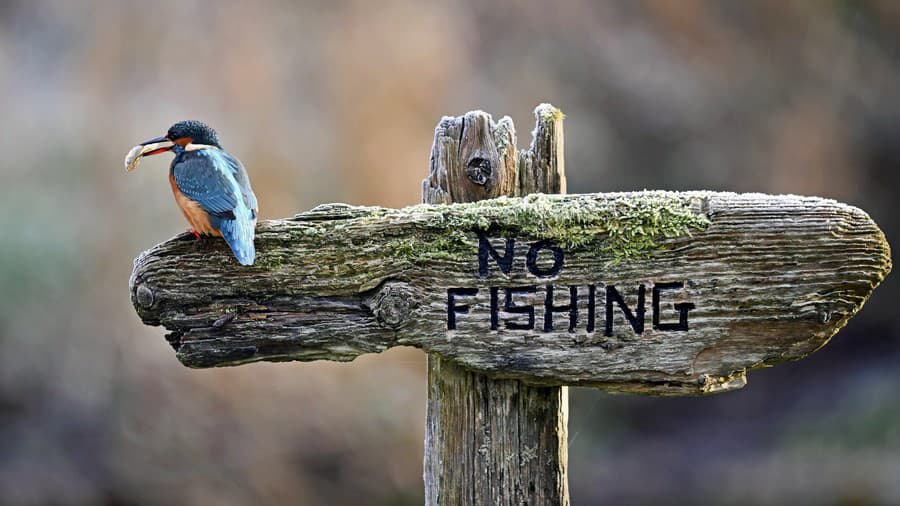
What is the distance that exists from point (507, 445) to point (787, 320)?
0.63 m

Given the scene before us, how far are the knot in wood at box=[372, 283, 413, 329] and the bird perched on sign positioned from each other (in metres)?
0.27

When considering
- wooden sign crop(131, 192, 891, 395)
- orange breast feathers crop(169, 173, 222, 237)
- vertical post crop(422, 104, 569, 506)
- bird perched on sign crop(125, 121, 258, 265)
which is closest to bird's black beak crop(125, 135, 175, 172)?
bird perched on sign crop(125, 121, 258, 265)

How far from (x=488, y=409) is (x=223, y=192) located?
73cm

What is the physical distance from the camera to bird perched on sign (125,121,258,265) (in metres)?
1.83

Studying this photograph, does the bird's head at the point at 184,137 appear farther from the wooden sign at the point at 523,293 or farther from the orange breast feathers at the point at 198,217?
the wooden sign at the point at 523,293

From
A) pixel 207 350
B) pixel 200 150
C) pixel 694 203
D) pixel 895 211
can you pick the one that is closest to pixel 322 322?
pixel 207 350

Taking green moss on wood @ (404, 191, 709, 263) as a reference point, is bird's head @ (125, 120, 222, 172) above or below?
above

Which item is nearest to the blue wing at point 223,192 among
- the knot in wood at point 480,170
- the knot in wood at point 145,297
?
the knot in wood at point 145,297

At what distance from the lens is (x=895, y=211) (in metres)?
6.25

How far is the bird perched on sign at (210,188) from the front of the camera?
72.2 inches

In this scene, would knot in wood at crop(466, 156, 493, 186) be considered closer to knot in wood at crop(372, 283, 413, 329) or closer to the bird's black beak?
knot in wood at crop(372, 283, 413, 329)

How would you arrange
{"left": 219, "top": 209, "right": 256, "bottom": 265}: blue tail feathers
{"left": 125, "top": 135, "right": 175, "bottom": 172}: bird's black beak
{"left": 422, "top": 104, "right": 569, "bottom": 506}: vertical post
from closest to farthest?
{"left": 219, "top": 209, "right": 256, "bottom": 265}: blue tail feathers < {"left": 422, "top": 104, "right": 569, "bottom": 506}: vertical post < {"left": 125, "top": 135, "right": 175, "bottom": 172}: bird's black beak

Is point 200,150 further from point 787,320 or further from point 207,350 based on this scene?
point 787,320

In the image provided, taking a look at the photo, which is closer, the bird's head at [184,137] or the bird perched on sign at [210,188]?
the bird perched on sign at [210,188]
